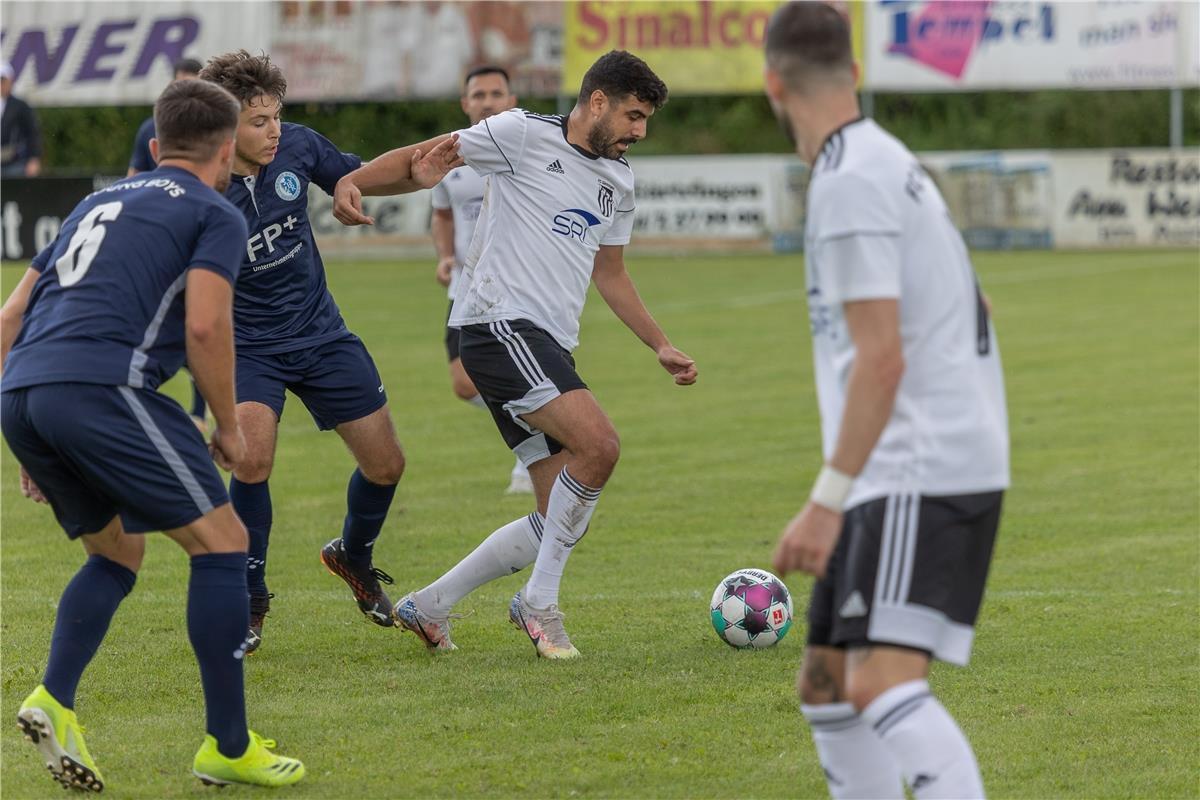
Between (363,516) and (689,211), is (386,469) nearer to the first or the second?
(363,516)

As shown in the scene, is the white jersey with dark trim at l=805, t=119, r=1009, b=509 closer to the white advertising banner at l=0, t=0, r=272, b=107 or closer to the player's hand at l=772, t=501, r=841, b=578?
the player's hand at l=772, t=501, r=841, b=578

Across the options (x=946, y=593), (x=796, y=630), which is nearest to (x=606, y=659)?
(x=796, y=630)

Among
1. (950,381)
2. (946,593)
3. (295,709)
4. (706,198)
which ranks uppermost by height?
(950,381)

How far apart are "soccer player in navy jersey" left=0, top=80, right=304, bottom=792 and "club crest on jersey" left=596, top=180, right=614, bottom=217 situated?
201 cm

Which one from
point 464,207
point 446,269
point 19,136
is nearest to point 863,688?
point 464,207

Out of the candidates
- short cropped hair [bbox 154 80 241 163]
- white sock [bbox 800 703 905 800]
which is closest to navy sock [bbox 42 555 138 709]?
short cropped hair [bbox 154 80 241 163]

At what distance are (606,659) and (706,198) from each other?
26.9 metres

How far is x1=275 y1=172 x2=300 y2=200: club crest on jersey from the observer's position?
20.6 ft

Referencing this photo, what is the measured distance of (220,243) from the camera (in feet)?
14.0

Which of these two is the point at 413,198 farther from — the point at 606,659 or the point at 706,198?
the point at 606,659

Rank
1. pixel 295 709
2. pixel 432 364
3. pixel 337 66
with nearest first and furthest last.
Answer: pixel 295 709 → pixel 432 364 → pixel 337 66

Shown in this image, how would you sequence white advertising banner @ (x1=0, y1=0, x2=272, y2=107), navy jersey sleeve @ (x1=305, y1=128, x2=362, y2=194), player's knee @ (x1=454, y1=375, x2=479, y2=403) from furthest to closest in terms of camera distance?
white advertising banner @ (x1=0, y1=0, x2=272, y2=107) < player's knee @ (x1=454, y1=375, x2=479, y2=403) < navy jersey sleeve @ (x1=305, y1=128, x2=362, y2=194)

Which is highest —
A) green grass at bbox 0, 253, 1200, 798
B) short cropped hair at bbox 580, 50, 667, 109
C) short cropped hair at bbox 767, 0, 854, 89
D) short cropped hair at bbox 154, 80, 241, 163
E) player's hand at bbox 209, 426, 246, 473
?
short cropped hair at bbox 767, 0, 854, 89

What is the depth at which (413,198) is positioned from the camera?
3206cm
